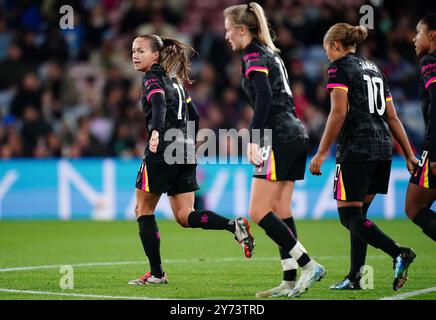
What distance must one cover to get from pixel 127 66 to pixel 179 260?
8.86 m

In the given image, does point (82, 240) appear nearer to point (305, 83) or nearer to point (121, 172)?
point (121, 172)

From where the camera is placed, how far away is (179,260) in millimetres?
9156

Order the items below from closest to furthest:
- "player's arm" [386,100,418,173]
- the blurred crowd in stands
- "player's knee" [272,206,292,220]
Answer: "player's knee" [272,206,292,220]
"player's arm" [386,100,418,173]
the blurred crowd in stands

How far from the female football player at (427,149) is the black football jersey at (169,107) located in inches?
75.8

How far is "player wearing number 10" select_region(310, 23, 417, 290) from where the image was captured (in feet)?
21.5

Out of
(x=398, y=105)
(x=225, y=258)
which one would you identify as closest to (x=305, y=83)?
(x=398, y=105)

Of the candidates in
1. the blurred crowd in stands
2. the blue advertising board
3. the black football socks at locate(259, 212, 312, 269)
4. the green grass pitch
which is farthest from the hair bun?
the blurred crowd in stands

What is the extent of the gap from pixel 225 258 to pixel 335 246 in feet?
5.81

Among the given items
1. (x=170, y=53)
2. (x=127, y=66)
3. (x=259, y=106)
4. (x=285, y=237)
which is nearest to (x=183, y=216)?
Result: (x=285, y=237)

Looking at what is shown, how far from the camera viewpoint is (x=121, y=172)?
14.7 metres

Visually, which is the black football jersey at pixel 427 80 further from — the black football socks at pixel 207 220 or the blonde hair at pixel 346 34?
the black football socks at pixel 207 220

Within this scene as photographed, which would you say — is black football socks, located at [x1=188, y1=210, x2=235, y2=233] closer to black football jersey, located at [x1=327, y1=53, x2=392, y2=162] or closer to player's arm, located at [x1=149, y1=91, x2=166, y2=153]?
player's arm, located at [x1=149, y1=91, x2=166, y2=153]
